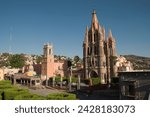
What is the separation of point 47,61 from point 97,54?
16.6 meters

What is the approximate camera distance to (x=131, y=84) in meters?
21.6

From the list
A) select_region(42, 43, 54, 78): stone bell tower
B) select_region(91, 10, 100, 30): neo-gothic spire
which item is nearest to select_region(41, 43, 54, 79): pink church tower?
select_region(42, 43, 54, 78): stone bell tower

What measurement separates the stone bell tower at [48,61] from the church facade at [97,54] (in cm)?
1153

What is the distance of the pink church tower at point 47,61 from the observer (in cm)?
7219

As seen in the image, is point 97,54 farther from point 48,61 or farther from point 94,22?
point 48,61

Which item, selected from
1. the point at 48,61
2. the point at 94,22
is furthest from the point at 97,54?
the point at 48,61

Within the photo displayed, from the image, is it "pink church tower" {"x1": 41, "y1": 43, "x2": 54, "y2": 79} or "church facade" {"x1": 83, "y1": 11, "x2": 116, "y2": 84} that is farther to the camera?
"pink church tower" {"x1": 41, "y1": 43, "x2": 54, "y2": 79}

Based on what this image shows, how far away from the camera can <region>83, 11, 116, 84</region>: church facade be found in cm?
6788

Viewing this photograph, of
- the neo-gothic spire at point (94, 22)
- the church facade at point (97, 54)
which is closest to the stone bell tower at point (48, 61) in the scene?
the church facade at point (97, 54)

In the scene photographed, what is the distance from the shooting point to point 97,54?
69188 millimetres

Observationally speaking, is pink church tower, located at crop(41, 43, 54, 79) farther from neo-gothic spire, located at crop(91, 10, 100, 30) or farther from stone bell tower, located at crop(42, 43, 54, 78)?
neo-gothic spire, located at crop(91, 10, 100, 30)

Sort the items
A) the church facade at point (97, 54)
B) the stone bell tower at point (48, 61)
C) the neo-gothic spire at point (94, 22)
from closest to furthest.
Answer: the church facade at point (97, 54) < the neo-gothic spire at point (94, 22) < the stone bell tower at point (48, 61)

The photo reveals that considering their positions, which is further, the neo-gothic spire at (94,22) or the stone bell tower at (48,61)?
the stone bell tower at (48,61)

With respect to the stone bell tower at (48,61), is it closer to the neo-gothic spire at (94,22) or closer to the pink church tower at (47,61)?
the pink church tower at (47,61)
